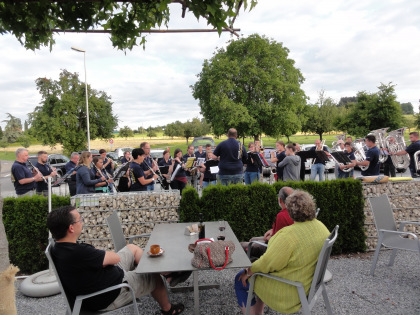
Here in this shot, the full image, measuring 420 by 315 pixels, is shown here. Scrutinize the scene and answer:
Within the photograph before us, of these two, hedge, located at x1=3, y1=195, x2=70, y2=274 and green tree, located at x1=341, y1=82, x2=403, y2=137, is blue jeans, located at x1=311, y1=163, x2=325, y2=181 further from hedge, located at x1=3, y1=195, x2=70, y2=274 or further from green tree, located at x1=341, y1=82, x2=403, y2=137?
green tree, located at x1=341, y1=82, x2=403, y2=137

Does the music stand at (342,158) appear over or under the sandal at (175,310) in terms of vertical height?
over

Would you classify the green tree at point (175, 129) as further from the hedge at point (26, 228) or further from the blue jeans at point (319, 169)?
the hedge at point (26, 228)

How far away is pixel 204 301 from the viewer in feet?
14.2

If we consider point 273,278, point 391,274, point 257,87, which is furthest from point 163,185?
point 257,87

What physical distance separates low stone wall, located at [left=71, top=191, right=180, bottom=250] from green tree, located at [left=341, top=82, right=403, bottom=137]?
2819 cm

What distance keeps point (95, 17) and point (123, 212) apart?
3.11 metres

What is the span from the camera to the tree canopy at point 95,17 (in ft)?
10.1

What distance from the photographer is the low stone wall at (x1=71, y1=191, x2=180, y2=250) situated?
552 centimetres

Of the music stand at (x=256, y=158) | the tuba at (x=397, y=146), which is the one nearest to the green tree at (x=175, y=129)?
the tuba at (x=397, y=146)

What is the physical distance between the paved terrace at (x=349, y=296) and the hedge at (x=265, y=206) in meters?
0.70

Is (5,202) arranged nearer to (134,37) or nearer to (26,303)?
(26,303)

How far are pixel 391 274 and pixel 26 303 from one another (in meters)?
5.43

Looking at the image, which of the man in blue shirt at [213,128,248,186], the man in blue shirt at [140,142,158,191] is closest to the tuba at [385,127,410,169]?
the man in blue shirt at [213,128,248,186]

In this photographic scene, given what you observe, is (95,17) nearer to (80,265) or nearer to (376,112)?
(80,265)
